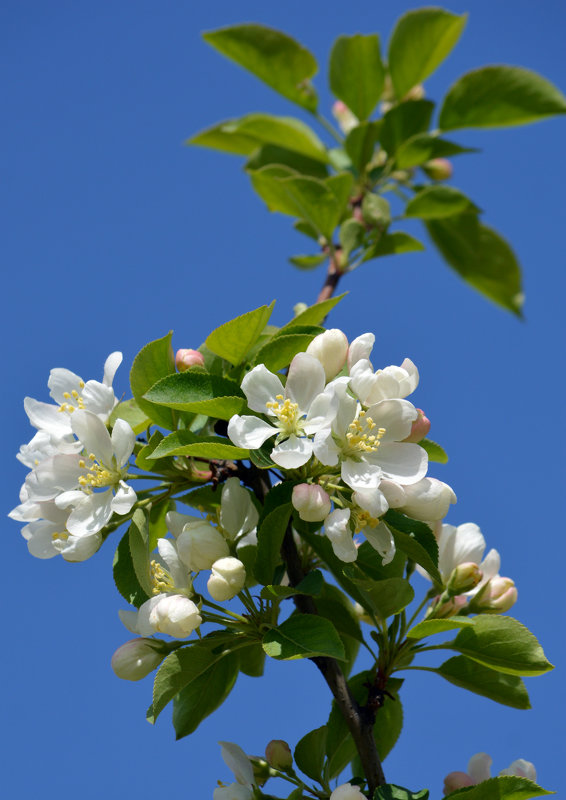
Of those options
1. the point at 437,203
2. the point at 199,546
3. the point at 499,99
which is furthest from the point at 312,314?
the point at 499,99

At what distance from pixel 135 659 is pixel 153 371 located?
1.61 feet

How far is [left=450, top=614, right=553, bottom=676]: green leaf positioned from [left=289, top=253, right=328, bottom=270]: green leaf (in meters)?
1.51

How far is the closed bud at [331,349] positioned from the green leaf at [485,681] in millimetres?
605

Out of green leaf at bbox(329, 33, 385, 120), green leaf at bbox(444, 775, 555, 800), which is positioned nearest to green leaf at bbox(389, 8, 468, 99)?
green leaf at bbox(329, 33, 385, 120)

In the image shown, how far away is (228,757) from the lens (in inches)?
62.3

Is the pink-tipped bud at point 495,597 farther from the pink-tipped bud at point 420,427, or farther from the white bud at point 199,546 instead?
the white bud at point 199,546

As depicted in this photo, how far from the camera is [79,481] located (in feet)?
4.94

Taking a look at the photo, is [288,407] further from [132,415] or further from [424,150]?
[424,150]

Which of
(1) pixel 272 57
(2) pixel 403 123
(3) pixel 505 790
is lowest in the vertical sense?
(3) pixel 505 790

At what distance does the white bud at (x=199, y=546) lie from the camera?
1.44 meters

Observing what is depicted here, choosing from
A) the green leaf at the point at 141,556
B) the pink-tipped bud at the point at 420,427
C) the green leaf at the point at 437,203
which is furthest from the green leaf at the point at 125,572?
the green leaf at the point at 437,203

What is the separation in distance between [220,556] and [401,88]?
185 cm

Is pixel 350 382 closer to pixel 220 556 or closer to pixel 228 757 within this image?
pixel 220 556

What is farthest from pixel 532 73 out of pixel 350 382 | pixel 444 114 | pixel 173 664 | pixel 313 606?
pixel 173 664
